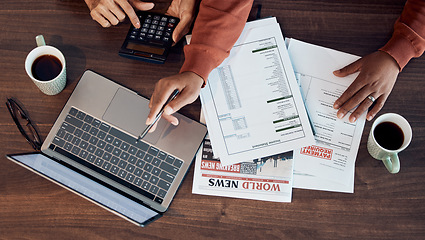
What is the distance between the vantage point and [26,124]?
98cm

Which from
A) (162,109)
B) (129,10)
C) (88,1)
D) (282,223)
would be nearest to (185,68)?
(162,109)

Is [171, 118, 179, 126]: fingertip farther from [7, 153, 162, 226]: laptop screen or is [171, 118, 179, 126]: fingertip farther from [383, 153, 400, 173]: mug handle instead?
[383, 153, 400, 173]: mug handle

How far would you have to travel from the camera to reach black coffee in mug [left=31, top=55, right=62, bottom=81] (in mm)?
949

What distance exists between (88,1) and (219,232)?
716mm

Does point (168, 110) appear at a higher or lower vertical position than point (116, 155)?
higher

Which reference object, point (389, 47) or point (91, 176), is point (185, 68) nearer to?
point (91, 176)

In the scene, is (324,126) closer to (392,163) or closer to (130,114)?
(392,163)

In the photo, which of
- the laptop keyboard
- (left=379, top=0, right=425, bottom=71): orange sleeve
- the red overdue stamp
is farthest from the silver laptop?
(left=379, top=0, right=425, bottom=71): orange sleeve

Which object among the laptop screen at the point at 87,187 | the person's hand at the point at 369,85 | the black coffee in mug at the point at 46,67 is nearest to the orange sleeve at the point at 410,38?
the person's hand at the point at 369,85

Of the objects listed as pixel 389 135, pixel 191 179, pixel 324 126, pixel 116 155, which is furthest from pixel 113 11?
pixel 389 135

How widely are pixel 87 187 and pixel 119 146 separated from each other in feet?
0.44

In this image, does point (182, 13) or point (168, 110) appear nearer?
point (168, 110)

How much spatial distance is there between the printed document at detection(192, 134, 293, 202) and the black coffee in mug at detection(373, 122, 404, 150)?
0.22 meters

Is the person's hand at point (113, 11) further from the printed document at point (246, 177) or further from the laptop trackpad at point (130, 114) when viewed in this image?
the printed document at point (246, 177)
